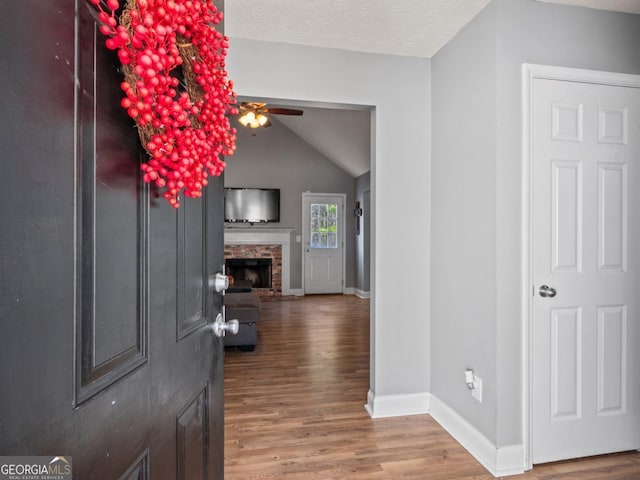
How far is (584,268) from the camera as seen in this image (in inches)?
79.2

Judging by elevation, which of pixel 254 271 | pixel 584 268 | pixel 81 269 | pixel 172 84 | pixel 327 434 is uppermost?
pixel 172 84

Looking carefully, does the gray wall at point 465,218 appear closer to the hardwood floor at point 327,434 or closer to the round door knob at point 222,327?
the hardwood floor at point 327,434

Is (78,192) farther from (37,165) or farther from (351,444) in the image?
(351,444)

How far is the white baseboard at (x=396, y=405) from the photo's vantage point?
2.51 meters

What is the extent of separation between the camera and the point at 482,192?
206 centimetres

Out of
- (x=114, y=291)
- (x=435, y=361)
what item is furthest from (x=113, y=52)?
(x=435, y=361)

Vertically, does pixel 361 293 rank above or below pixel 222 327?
below

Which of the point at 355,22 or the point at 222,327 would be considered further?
the point at 355,22

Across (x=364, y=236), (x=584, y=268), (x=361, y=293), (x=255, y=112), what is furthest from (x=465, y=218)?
(x=361, y=293)

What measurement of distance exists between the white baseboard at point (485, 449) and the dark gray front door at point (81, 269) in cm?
167

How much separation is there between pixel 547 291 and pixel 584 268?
0.85 ft

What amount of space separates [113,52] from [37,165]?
0.28 metres

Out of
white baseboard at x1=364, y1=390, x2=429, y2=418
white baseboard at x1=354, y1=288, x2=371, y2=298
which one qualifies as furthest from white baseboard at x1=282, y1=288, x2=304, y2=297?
white baseboard at x1=364, y1=390, x2=429, y2=418

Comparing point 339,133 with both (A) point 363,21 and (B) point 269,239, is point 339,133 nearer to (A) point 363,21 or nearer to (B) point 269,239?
(B) point 269,239
